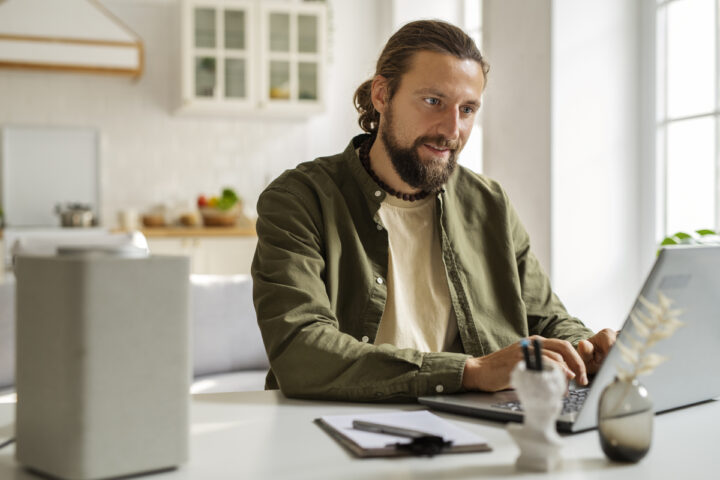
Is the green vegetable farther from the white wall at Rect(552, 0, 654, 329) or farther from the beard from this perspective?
the beard

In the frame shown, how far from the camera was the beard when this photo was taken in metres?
1.77

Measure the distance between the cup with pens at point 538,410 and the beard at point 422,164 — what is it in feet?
3.12

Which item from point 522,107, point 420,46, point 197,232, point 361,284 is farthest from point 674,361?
point 197,232

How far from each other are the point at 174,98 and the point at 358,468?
5348mm

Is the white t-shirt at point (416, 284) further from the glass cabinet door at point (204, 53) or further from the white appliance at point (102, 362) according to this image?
the glass cabinet door at point (204, 53)

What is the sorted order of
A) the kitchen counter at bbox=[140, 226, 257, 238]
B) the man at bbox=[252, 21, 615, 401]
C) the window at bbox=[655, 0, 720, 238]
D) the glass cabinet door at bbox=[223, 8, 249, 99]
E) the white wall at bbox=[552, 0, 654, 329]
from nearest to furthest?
the man at bbox=[252, 21, 615, 401] → the window at bbox=[655, 0, 720, 238] → the white wall at bbox=[552, 0, 654, 329] → the kitchen counter at bbox=[140, 226, 257, 238] → the glass cabinet door at bbox=[223, 8, 249, 99]

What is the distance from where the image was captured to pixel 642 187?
3041mm

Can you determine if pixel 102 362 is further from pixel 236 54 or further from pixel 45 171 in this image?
pixel 45 171

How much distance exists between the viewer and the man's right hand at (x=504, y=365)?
4.07ft

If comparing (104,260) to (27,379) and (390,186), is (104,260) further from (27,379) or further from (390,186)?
(390,186)

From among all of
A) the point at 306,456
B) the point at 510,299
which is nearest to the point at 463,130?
the point at 510,299

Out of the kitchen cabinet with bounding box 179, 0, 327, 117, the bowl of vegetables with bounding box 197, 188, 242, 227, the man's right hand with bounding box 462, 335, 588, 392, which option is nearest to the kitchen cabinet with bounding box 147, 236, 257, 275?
the bowl of vegetables with bounding box 197, 188, 242, 227

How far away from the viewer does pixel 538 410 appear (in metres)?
0.85

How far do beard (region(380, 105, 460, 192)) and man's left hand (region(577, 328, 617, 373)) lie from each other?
0.53 metres
